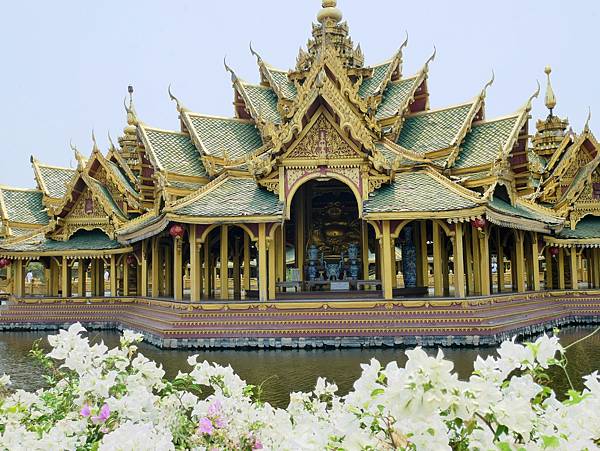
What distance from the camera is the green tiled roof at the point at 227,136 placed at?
53.4ft

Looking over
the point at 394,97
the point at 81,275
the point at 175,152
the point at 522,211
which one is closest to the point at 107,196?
the point at 81,275

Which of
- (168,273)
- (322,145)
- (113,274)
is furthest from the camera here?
(113,274)

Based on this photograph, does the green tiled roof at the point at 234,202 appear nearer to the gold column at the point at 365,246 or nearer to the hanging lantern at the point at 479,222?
the gold column at the point at 365,246

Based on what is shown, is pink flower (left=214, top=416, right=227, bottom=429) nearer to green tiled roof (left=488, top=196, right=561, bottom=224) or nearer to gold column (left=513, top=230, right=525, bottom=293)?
green tiled roof (left=488, top=196, right=561, bottom=224)

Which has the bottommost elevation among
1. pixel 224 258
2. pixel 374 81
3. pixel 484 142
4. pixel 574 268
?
pixel 574 268

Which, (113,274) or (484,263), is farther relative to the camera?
(113,274)

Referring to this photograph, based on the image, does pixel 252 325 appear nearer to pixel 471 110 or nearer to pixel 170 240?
pixel 170 240

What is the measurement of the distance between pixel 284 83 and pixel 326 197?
477 centimetres

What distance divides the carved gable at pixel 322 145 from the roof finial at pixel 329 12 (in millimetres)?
7580

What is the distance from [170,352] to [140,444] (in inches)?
385

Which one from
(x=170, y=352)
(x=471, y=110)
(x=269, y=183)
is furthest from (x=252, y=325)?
(x=471, y=110)

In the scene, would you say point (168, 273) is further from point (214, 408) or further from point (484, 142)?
point (214, 408)

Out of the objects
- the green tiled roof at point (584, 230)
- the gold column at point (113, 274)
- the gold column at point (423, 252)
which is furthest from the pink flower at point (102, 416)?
the green tiled roof at point (584, 230)

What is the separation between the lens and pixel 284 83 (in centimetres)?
1947
